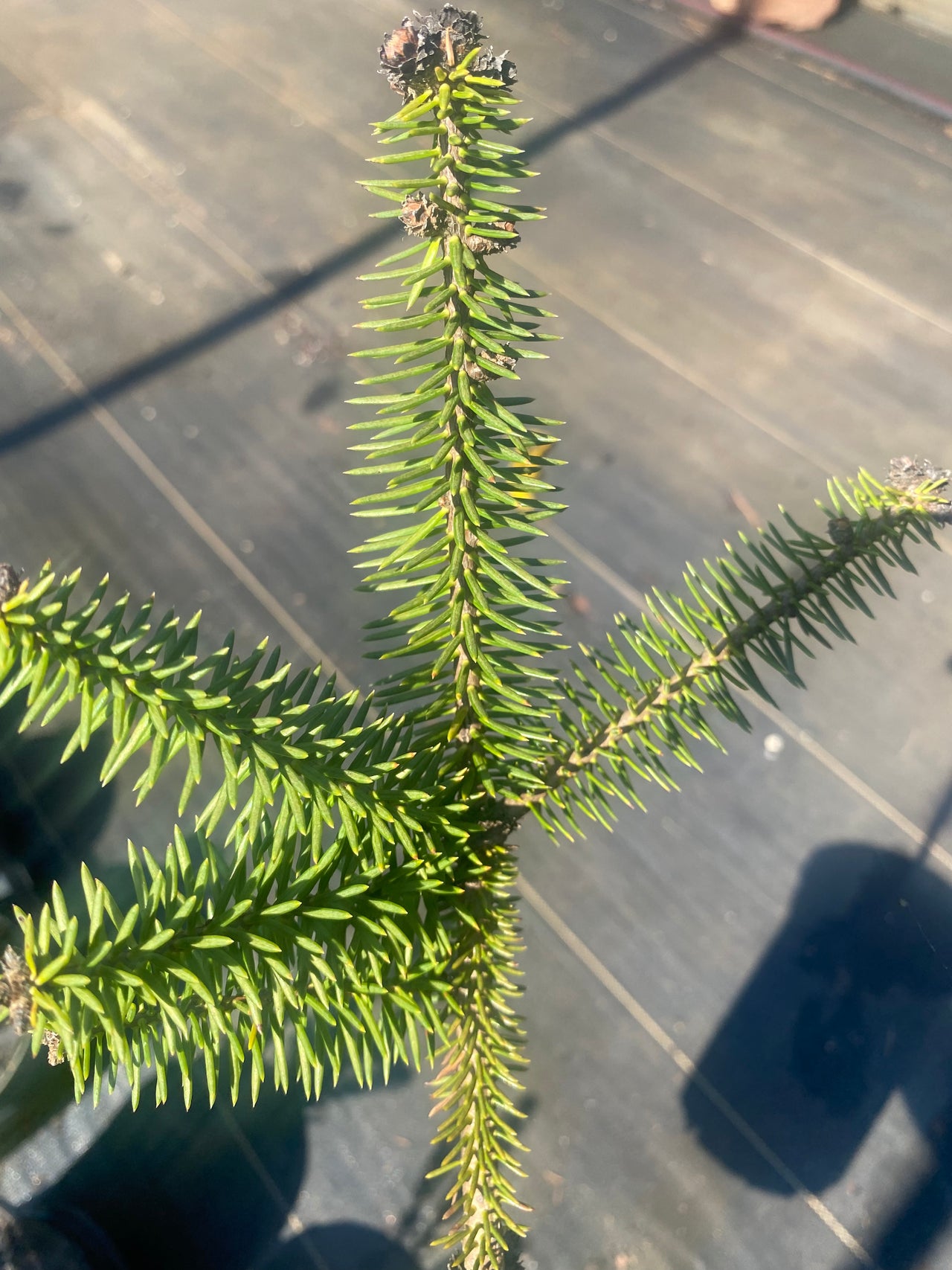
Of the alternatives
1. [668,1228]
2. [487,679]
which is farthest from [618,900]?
[487,679]

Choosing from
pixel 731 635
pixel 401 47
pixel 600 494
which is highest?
pixel 401 47

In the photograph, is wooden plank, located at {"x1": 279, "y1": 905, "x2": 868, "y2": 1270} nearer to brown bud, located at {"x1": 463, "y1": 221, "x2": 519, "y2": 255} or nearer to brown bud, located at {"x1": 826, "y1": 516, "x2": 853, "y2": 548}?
brown bud, located at {"x1": 826, "y1": 516, "x2": 853, "y2": 548}

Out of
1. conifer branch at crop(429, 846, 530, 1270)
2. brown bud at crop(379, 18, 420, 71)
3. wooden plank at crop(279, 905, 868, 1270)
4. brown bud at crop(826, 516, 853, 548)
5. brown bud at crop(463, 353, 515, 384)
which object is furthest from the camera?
wooden plank at crop(279, 905, 868, 1270)

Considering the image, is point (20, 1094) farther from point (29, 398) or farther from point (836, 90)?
point (836, 90)

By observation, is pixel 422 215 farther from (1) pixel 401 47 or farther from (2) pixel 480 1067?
(2) pixel 480 1067

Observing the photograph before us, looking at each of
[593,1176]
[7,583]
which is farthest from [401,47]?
[593,1176]

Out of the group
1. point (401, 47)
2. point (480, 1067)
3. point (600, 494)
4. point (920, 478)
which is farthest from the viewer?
point (600, 494)

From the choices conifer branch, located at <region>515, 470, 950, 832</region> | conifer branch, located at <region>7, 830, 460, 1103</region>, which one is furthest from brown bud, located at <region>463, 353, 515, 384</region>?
conifer branch, located at <region>7, 830, 460, 1103</region>
